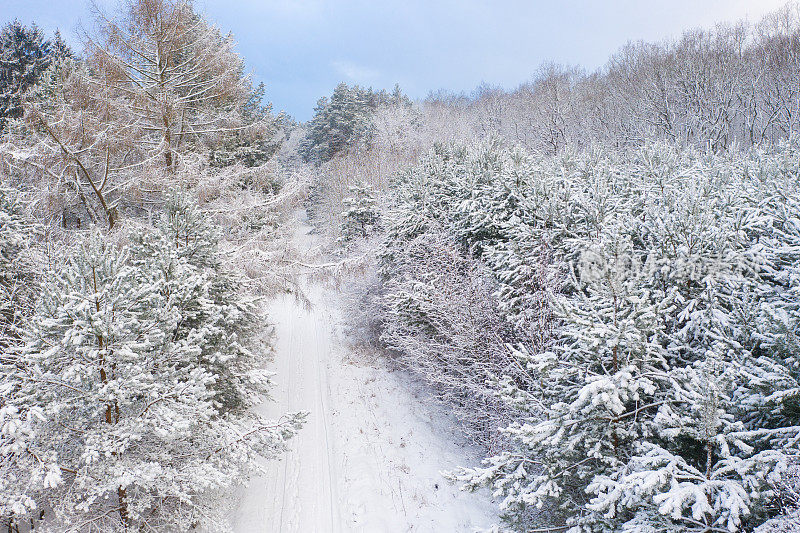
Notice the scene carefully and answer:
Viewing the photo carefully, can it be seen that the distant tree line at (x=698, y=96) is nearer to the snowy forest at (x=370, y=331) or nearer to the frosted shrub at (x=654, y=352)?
the snowy forest at (x=370, y=331)

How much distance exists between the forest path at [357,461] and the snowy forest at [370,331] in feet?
0.27

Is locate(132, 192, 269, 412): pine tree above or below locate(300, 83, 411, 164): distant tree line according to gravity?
below

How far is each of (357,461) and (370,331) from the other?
8.18 meters

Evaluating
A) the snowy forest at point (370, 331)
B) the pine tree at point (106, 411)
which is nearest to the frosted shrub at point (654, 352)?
the snowy forest at point (370, 331)

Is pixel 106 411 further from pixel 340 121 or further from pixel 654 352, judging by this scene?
pixel 340 121

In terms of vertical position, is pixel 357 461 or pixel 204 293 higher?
pixel 204 293

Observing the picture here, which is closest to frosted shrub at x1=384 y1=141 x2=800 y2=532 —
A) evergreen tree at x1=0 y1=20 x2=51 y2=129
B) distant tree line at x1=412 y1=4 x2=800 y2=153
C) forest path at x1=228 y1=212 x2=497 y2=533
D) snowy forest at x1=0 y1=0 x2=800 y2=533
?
snowy forest at x1=0 y1=0 x2=800 y2=533

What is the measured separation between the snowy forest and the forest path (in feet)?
0.27

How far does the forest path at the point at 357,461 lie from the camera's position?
34.0ft

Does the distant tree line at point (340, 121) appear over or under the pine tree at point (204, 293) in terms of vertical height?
over

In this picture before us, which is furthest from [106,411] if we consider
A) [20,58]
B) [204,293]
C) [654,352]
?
[20,58]

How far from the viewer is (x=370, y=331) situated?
20156 millimetres

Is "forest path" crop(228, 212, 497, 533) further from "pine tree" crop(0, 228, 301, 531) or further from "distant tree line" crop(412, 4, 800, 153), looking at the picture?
"distant tree line" crop(412, 4, 800, 153)

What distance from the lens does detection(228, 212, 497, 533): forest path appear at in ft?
34.0
